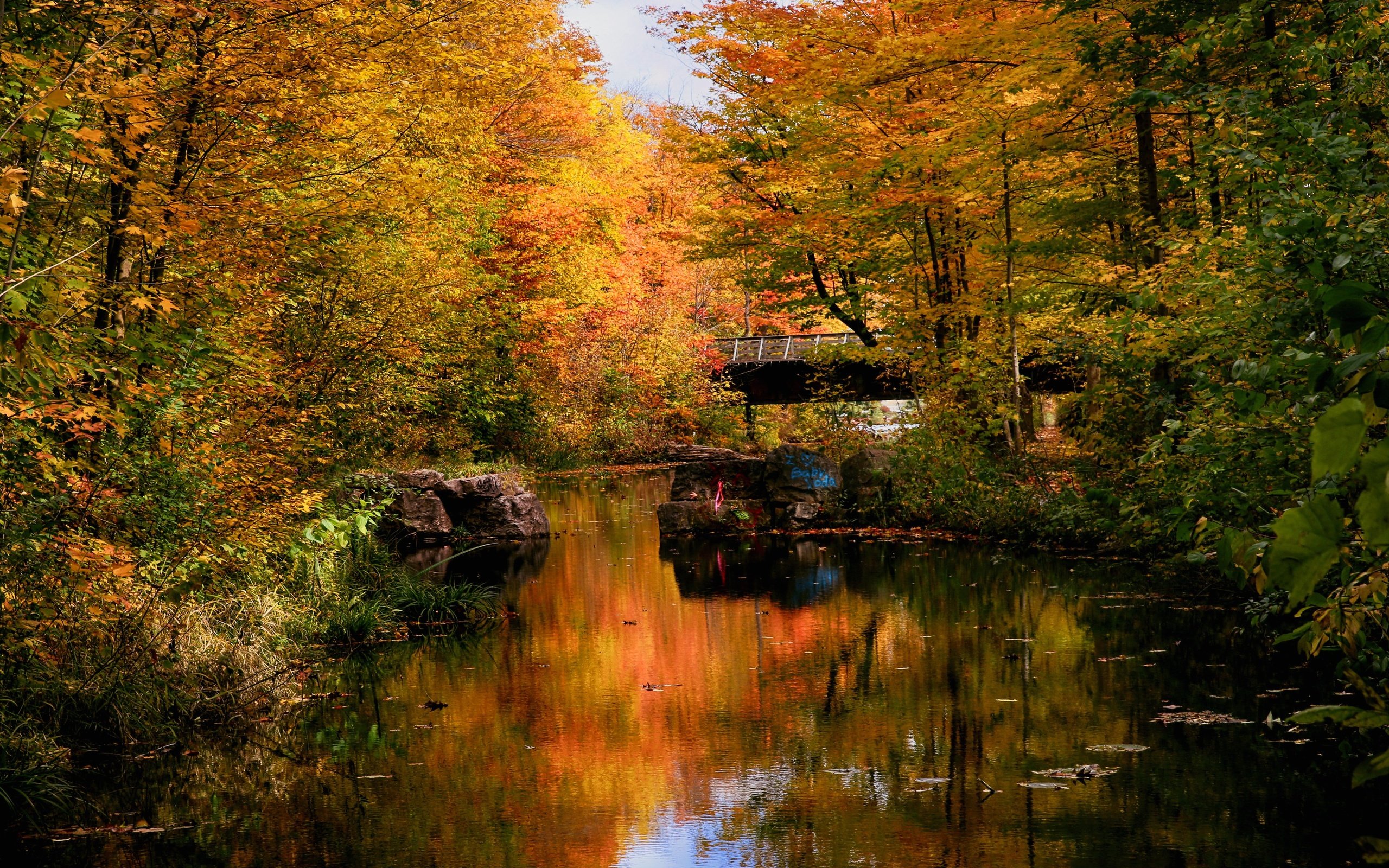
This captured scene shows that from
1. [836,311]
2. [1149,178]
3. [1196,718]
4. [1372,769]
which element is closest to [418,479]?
[836,311]

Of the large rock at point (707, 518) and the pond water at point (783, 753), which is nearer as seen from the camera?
the pond water at point (783, 753)

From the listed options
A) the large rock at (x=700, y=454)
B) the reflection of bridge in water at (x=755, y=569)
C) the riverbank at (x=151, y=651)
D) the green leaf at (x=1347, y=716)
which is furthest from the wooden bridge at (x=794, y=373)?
the green leaf at (x=1347, y=716)

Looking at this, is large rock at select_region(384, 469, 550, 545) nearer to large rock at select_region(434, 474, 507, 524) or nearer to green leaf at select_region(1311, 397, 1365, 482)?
large rock at select_region(434, 474, 507, 524)

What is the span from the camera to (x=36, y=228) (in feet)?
23.6

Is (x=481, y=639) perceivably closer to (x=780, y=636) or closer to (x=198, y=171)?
(x=780, y=636)

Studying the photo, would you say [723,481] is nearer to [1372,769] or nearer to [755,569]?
[755,569]

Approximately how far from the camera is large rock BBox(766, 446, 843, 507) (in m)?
19.5

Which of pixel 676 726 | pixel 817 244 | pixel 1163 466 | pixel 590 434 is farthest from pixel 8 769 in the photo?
pixel 590 434

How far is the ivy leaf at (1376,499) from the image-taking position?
1200 millimetres

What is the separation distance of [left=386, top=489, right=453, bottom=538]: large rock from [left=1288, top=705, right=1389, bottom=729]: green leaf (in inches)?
671

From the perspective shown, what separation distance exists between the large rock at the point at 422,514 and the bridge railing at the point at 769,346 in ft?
44.2

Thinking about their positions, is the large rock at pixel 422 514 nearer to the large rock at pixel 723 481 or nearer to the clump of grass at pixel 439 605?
the large rock at pixel 723 481

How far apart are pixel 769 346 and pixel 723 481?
12.6 metres

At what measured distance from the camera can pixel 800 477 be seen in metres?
19.7
